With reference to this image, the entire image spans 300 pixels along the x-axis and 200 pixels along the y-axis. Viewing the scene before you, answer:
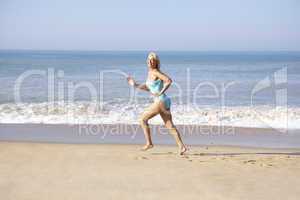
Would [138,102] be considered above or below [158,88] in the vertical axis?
below

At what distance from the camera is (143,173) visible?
6469 millimetres

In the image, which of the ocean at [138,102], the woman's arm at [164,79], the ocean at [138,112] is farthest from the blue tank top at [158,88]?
the ocean at [138,102]

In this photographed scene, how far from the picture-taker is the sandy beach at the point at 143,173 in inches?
219

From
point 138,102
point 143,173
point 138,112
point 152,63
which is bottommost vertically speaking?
point 143,173

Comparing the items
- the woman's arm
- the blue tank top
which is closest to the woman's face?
the woman's arm

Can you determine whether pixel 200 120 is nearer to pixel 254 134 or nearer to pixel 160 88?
pixel 254 134

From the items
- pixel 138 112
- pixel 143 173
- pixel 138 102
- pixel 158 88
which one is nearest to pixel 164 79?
pixel 158 88

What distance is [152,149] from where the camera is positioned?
27.8 feet

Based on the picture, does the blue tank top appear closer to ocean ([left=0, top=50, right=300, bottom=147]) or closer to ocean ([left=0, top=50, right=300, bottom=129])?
ocean ([left=0, top=50, right=300, bottom=147])

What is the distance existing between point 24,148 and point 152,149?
2167 mm

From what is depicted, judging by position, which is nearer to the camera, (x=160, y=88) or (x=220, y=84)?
(x=160, y=88)

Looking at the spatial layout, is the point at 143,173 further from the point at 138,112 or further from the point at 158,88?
the point at 138,112

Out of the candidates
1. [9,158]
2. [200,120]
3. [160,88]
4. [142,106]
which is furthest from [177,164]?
[142,106]

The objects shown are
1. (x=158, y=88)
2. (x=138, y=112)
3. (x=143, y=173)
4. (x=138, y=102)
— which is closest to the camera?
(x=143, y=173)
